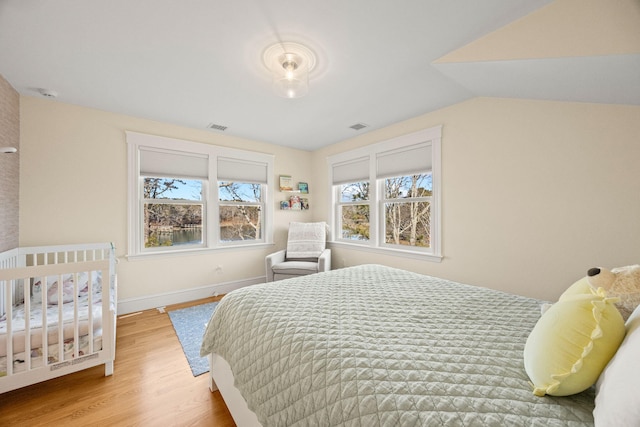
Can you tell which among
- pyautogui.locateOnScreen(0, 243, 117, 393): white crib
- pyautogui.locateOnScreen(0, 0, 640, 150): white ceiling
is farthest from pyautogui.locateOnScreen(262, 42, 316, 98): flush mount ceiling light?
pyautogui.locateOnScreen(0, 243, 117, 393): white crib

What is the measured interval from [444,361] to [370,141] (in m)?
3.11

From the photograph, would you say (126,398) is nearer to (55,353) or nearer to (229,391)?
(55,353)

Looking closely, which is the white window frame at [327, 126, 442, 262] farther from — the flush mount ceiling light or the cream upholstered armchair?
the flush mount ceiling light

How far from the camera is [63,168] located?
2.60m

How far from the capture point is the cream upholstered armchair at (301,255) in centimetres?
336

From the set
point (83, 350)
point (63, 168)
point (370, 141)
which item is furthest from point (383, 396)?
point (63, 168)

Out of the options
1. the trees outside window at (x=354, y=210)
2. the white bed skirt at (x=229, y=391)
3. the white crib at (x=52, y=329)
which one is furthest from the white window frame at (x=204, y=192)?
the white bed skirt at (x=229, y=391)

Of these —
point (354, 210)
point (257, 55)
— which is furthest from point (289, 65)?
point (354, 210)

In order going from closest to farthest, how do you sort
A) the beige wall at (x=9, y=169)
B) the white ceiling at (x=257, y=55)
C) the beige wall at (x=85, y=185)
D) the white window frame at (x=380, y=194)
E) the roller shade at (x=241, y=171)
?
1. the white ceiling at (x=257, y=55)
2. the beige wall at (x=9, y=169)
3. the beige wall at (x=85, y=185)
4. the white window frame at (x=380, y=194)
5. the roller shade at (x=241, y=171)

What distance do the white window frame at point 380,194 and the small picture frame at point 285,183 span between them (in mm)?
680

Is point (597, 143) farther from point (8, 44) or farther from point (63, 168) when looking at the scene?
point (63, 168)

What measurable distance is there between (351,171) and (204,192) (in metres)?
2.19

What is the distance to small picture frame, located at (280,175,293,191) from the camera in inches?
163

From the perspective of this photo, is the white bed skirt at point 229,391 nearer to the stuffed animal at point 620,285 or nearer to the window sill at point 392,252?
the stuffed animal at point 620,285
